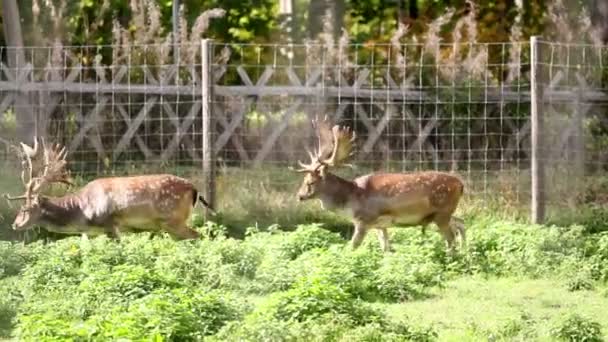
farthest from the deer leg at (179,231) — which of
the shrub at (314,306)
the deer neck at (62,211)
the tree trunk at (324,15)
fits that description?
the tree trunk at (324,15)

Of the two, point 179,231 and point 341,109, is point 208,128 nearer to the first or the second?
point 179,231

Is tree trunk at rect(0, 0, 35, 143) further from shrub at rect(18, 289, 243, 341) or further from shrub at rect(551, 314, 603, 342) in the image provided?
shrub at rect(551, 314, 603, 342)

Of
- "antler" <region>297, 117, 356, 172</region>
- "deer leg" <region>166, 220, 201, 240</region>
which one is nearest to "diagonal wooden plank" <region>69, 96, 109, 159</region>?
"antler" <region>297, 117, 356, 172</region>

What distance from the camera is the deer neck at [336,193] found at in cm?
1557

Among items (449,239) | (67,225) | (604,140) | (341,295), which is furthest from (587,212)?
(341,295)

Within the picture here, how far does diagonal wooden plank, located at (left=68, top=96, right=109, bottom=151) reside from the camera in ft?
65.4

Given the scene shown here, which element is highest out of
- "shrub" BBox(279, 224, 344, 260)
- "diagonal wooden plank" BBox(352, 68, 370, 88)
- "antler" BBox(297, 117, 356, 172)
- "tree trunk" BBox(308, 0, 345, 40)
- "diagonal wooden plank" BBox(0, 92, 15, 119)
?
"tree trunk" BBox(308, 0, 345, 40)

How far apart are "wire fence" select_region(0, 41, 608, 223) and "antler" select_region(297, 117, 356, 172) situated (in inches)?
104

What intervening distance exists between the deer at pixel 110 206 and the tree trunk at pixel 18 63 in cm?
353

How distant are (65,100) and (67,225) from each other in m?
4.85

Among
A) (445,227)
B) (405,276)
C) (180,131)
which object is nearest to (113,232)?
(445,227)

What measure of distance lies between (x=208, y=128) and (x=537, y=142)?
11.8ft

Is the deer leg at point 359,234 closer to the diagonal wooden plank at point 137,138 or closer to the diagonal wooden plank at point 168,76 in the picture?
the diagonal wooden plank at point 137,138

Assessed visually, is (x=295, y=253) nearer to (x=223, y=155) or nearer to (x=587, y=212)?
(x=587, y=212)
